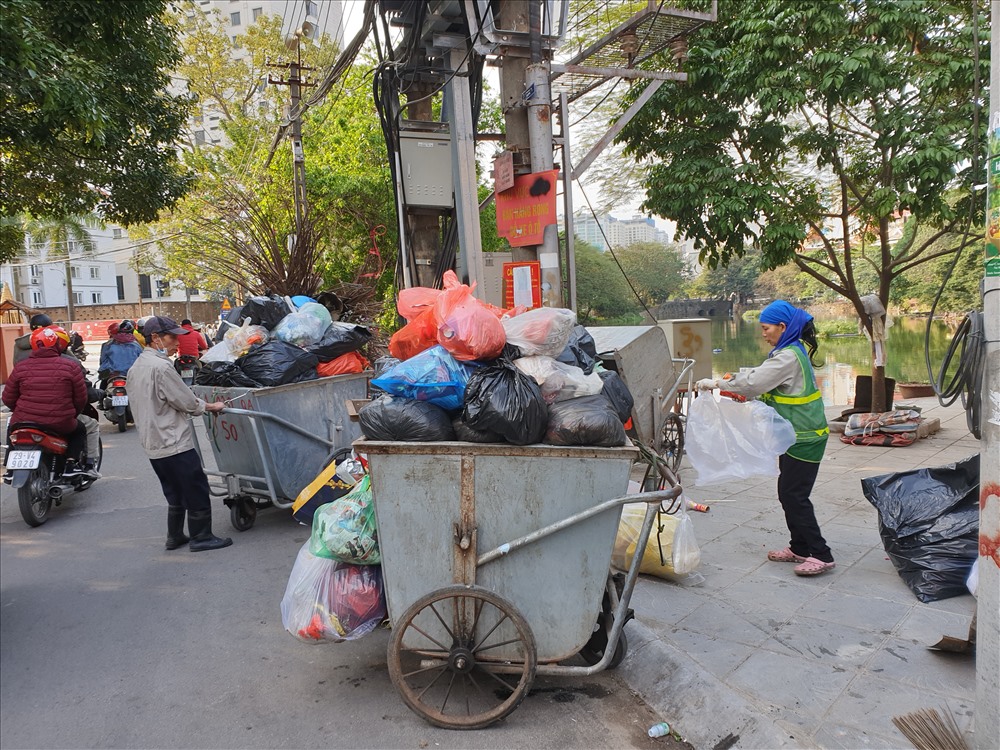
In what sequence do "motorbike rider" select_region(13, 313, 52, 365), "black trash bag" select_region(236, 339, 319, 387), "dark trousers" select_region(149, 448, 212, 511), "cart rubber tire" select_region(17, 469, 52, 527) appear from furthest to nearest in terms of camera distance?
"motorbike rider" select_region(13, 313, 52, 365), "cart rubber tire" select_region(17, 469, 52, 527), "black trash bag" select_region(236, 339, 319, 387), "dark trousers" select_region(149, 448, 212, 511)

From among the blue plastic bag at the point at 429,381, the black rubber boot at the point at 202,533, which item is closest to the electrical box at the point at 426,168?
the black rubber boot at the point at 202,533

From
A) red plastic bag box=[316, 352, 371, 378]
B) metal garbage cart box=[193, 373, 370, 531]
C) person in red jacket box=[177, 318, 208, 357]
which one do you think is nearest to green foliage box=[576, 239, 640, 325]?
person in red jacket box=[177, 318, 208, 357]

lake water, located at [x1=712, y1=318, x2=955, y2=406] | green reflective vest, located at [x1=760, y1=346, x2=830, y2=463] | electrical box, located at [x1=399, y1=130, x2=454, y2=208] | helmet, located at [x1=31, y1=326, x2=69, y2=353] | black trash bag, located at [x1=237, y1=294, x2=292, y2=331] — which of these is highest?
electrical box, located at [x1=399, y1=130, x2=454, y2=208]

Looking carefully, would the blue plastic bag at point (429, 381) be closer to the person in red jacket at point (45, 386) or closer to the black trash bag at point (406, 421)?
the black trash bag at point (406, 421)

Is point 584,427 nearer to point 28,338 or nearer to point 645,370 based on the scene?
point 645,370

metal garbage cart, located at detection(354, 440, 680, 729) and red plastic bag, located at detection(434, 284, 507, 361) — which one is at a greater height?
red plastic bag, located at detection(434, 284, 507, 361)

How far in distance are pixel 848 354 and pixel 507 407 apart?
24356mm

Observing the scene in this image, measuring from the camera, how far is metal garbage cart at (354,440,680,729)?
8.63 ft

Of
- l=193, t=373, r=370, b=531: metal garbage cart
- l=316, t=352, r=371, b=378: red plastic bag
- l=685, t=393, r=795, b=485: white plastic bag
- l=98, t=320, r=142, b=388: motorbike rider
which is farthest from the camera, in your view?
l=98, t=320, r=142, b=388: motorbike rider

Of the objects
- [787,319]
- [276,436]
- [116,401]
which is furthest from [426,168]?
[116,401]

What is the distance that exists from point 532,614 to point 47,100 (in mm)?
5052

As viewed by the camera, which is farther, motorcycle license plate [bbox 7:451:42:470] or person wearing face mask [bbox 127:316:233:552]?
motorcycle license plate [bbox 7:451:42:470]

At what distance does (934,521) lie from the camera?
3.64m

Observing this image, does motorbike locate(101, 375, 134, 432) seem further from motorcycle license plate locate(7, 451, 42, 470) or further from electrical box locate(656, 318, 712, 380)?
electrical box locate(656, 318, 712, 380)
